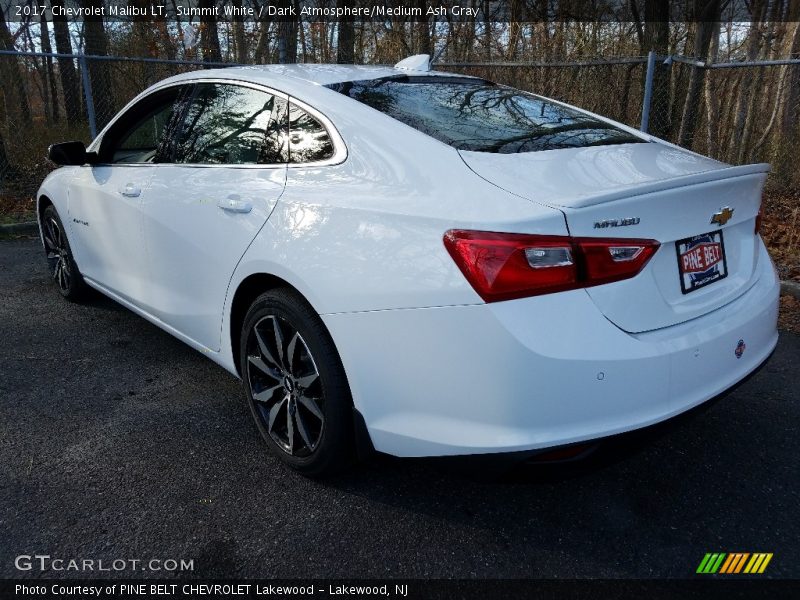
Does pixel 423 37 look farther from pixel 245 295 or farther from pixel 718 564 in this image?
pixel 718 564

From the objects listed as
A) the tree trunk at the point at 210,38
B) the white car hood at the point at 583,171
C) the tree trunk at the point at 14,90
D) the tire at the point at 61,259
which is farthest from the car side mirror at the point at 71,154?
the tree trunk at the point at 210,38

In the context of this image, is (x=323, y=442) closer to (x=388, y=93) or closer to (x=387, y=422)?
(x=387, y=422)

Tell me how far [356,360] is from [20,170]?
9.13 meters

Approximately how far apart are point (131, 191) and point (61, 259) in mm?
1689

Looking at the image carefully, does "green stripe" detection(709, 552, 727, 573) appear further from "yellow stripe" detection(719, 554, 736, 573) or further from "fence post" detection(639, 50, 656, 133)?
"fence post" detection(639, 50, 656, 133)

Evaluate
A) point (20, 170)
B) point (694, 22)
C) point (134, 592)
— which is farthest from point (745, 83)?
point (20, 170)

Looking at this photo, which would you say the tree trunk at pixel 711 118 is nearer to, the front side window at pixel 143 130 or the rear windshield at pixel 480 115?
the rear windshield at pixel 480 115

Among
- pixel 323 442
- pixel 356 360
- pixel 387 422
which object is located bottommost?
pixel 323 442

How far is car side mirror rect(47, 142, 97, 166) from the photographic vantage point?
3.81 m

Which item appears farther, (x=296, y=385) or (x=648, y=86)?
(x=648, y=86)

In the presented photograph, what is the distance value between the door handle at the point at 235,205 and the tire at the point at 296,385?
1.23 ft

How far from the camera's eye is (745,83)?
8.48 m

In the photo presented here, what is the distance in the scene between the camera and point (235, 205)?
265 cm

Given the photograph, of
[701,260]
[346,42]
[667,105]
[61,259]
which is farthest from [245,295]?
[346,42]
